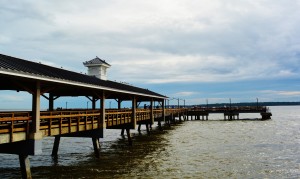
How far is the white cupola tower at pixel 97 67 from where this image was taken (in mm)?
40562

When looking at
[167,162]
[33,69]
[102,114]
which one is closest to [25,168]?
[33,69]

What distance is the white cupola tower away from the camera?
40562 mm

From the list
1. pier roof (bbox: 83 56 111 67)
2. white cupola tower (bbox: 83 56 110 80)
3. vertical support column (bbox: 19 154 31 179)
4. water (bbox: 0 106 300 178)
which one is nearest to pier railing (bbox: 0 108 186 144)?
vertical support column (bbox: 19 154 31 179)

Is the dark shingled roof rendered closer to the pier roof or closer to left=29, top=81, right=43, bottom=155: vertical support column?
left=29, top=81, right=43, bottom=155: vertical support column

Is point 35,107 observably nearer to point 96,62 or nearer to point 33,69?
point 33,69

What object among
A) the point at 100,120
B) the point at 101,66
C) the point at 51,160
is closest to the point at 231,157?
the point at 100,120

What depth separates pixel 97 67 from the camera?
40812 millimetres

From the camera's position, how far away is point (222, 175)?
19.1m

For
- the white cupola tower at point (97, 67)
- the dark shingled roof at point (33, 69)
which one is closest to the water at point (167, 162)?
the dark shingled roof at point (33, 69)

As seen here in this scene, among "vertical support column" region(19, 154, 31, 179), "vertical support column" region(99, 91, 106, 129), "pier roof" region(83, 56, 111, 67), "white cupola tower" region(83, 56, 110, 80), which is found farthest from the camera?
"pier roof" region(83, 56, 111, 67)

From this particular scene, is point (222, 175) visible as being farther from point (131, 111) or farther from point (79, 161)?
point (131, 111)

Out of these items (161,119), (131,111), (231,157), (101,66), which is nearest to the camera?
(231,157)

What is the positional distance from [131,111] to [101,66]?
35.9 ft

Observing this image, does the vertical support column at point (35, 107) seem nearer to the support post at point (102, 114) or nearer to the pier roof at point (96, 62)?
the support post at point (102, 114)
